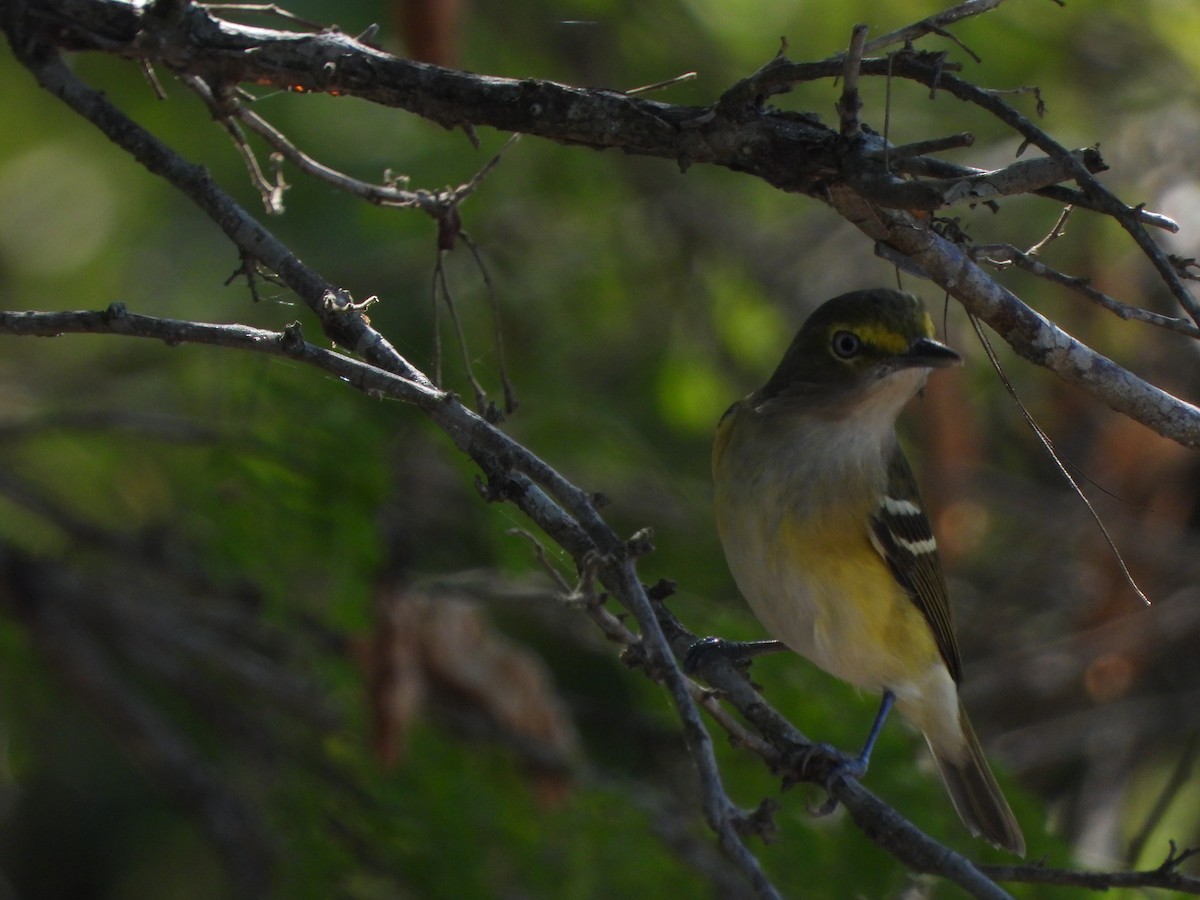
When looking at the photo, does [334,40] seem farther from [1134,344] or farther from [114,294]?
[1134,344]

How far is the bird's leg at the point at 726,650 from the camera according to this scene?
280cm

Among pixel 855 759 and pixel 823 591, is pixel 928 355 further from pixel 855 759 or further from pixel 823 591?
pixel 855 759

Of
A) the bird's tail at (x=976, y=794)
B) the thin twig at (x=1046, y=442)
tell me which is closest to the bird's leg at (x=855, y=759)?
the bird's tail at (x=976, y=794)

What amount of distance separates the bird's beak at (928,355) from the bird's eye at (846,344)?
0.16 metres

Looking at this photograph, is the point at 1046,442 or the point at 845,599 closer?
the point at 1046,442

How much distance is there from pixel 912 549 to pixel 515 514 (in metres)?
1.11

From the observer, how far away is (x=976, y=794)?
164 inches

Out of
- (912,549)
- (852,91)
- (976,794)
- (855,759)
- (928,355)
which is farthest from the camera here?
(976,794)

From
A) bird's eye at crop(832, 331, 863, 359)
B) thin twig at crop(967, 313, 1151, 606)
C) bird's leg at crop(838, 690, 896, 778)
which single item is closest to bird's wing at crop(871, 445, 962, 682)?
bird's leg at crop(838, 690, 896, 778)

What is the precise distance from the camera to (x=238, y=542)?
13.4 ft

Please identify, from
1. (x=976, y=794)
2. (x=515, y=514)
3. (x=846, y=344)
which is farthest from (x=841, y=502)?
(x=976, y=794)

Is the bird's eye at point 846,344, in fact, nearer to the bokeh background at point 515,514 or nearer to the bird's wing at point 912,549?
the bird's wing at point 912,549

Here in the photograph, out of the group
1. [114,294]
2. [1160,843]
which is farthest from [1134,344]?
[114,294]

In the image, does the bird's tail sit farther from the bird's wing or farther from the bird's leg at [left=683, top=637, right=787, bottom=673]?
the bird's leg at [left=683, top=637, right=787, bottom=673]
